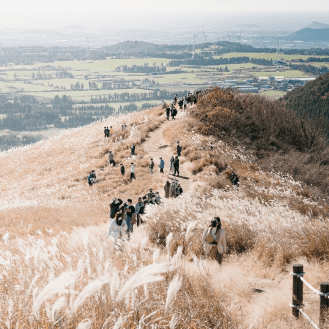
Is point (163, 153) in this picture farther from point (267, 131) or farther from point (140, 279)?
point (140, 279)

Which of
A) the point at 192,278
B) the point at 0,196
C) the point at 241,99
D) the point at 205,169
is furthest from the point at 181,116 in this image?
the point at 192,278

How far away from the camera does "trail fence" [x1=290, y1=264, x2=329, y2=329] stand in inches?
208

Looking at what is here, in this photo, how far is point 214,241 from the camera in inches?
343

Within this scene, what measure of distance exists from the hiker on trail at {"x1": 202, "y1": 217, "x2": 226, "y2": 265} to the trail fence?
9.06 feet

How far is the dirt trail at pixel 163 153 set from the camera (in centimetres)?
2520

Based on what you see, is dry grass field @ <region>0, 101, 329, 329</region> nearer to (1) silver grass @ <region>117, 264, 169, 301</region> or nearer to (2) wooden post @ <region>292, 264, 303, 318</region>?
(1) silver grass @ <region>117, 264, 169, 301</region>

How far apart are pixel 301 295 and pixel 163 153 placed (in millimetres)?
26203

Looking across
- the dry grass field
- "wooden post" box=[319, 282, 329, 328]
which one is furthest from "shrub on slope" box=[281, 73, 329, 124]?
"wooden post" box=[319, 282, 329, 328]

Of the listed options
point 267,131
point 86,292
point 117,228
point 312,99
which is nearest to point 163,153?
point 267,131

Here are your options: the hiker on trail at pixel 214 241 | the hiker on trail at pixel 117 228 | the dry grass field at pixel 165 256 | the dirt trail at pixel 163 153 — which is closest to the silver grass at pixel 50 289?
the dry grass field at pixel 165 256

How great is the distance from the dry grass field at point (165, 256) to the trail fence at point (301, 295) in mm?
225

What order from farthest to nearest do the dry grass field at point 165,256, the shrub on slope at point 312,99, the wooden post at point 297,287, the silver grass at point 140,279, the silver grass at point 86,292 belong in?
the shrub on slope at point 312,99
the wooden post at point 297,287
the dry grass field at point 165,256
the silver grass at point 140,279
the silver grass at point 86,292

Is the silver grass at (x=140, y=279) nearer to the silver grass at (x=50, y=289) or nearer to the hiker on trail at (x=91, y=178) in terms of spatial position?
the silver grass at (x=50, y=289)

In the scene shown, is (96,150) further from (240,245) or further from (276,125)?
(240,245)
